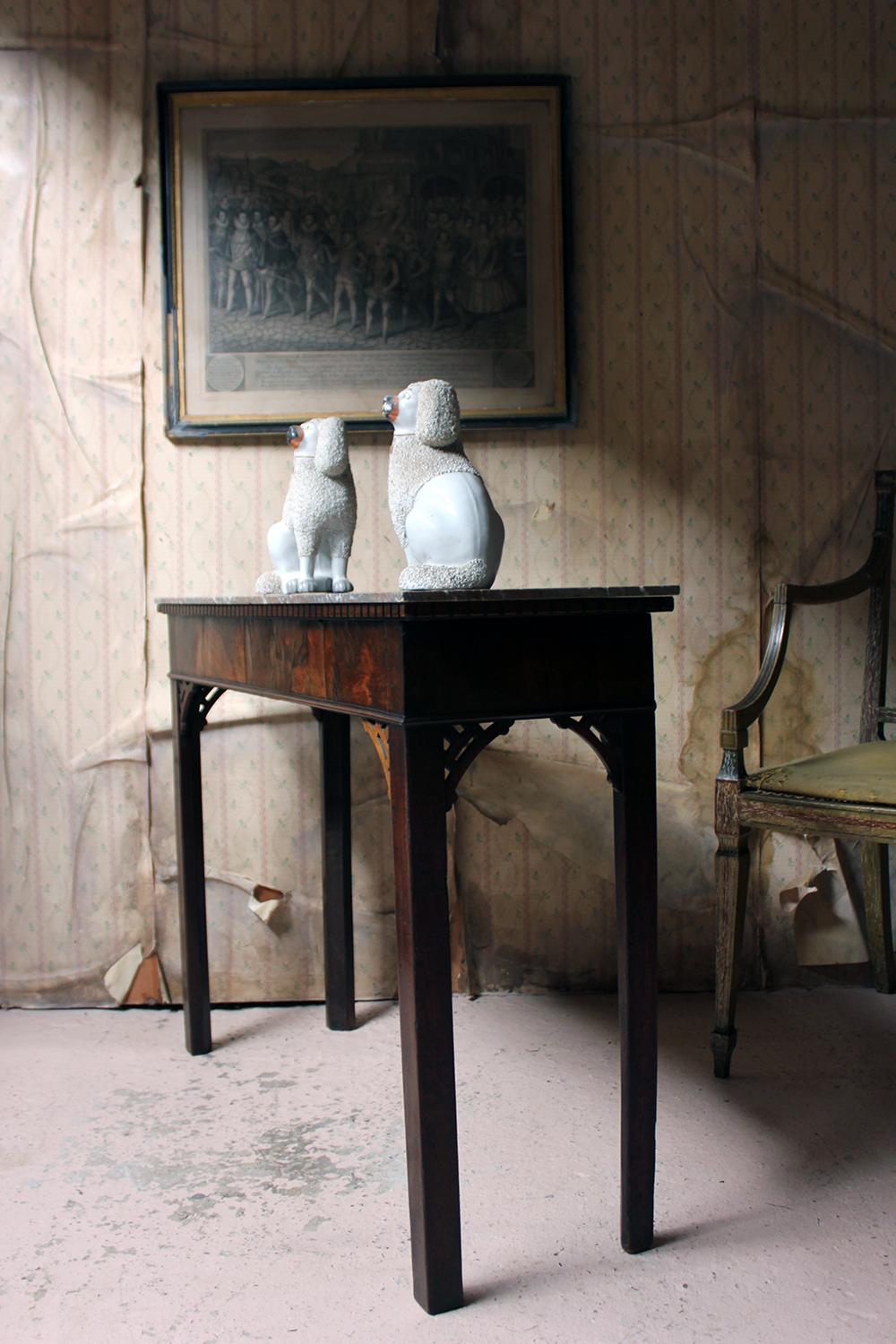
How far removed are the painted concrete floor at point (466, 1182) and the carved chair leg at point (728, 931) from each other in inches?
3.1

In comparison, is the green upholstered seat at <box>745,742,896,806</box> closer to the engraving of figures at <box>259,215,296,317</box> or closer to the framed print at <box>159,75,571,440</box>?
the framed print at <box>159,75,571,440</box>

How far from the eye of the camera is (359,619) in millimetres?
1552

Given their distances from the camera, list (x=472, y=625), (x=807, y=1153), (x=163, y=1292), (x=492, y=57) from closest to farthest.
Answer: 1. (x=472, y=625)
2. (x=163, y=1292)
3. (x=807, y=1153)
4. (x=492, y=57)

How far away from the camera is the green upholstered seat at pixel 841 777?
83.3 inches

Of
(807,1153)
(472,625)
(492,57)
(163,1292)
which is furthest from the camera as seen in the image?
(492,57)

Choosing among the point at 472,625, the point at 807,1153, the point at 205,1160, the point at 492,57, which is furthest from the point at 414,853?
the point at 492,57

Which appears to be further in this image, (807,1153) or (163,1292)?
(807,1153)

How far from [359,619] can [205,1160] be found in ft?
3.61

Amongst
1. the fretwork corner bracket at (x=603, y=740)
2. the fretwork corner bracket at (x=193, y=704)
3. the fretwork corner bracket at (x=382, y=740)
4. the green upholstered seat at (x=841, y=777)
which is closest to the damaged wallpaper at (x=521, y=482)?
the fretwork corner bracket at (x=193, y=704)

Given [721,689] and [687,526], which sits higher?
[687,526]

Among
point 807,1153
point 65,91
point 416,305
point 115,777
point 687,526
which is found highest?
point 65,91

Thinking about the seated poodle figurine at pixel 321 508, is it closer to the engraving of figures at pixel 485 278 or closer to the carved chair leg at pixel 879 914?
the engraving of figures at pixel 485 278

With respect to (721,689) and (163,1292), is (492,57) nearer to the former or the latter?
(721,689)

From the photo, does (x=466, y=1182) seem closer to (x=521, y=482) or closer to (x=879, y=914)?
(x=879, y=914)
